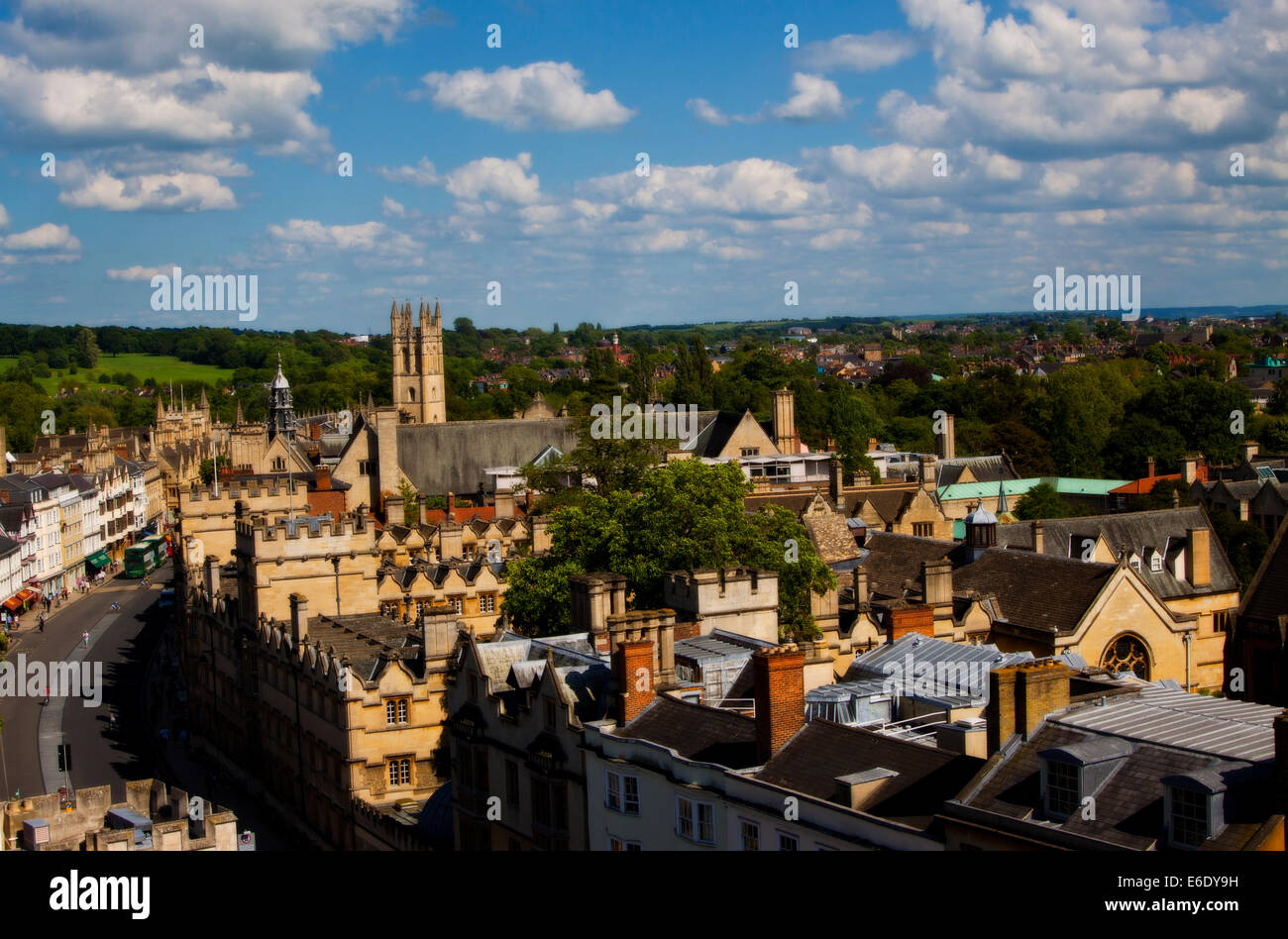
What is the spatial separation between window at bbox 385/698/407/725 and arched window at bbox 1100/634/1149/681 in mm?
18950

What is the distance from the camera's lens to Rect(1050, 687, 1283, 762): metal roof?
62.8 ft

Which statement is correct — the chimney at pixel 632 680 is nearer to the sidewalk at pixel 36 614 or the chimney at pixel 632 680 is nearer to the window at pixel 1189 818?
the window at pixel 1189 818

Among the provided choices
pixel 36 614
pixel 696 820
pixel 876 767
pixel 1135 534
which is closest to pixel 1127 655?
pixel 1135 534

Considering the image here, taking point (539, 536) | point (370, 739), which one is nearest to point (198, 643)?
point (539, 536)

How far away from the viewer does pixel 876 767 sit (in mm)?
21891

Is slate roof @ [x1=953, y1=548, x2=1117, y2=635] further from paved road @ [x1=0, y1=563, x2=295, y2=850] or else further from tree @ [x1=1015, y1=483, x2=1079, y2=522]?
tree @ [x1=1015, y1=483, x2=1079, y2=522]

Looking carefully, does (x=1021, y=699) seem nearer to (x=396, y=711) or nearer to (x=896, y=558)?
(x=396, y=711)

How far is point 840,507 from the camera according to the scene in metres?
67.9

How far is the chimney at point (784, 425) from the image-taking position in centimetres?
9719

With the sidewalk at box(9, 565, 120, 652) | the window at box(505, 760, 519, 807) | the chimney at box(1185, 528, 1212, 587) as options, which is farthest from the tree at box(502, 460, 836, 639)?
the sidewalk at box(9, 565, 120, 652)

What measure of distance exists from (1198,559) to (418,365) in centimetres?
8144

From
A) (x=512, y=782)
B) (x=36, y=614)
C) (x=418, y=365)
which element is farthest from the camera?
(x=418, y=365)
